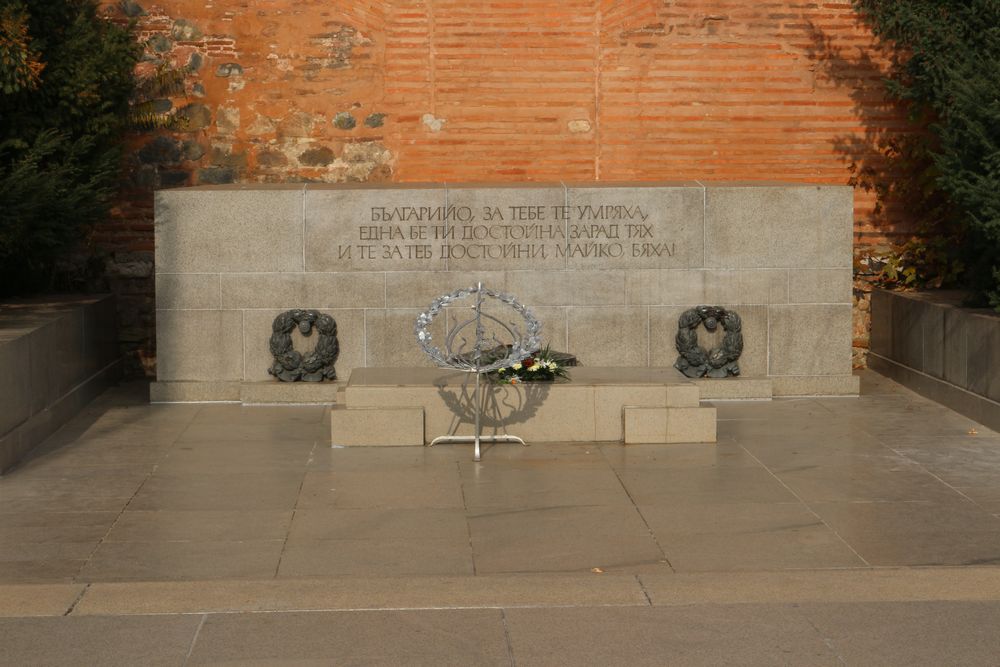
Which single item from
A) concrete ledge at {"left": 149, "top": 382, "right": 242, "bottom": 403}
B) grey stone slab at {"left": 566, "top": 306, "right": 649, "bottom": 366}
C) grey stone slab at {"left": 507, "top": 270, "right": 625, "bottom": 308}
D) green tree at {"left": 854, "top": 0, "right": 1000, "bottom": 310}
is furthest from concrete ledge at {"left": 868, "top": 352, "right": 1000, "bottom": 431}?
concrete ledge at {"left": 149, "top": 382, "right": 242, "bottom": 403}

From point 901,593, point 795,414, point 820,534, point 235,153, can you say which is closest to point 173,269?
point 235,153

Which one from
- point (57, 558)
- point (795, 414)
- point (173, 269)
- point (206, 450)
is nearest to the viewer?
point (57, 558)

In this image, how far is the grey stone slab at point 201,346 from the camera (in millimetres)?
14180

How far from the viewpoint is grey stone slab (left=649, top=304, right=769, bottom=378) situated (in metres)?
14.3

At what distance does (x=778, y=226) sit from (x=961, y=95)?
218 centimetres

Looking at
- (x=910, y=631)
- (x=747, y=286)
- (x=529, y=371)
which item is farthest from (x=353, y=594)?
(x=747, y=286)

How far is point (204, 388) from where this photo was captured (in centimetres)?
1409

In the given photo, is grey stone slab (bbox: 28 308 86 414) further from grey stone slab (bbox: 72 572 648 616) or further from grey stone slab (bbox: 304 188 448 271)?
grey stone slab (bbox: 72 572 648 616)

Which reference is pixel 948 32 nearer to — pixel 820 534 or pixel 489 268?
pixel 489 268

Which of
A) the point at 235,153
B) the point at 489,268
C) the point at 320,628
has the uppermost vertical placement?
the point at 235,153

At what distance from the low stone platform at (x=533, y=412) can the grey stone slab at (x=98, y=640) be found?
15.0 ft

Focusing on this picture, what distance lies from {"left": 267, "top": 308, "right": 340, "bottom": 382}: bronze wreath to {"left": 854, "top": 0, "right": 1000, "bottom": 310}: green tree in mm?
5774

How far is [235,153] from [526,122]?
320cm

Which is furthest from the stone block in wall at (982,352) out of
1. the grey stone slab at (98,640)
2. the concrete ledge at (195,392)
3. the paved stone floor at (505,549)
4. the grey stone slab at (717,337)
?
the grey stone slab at (98,640)
